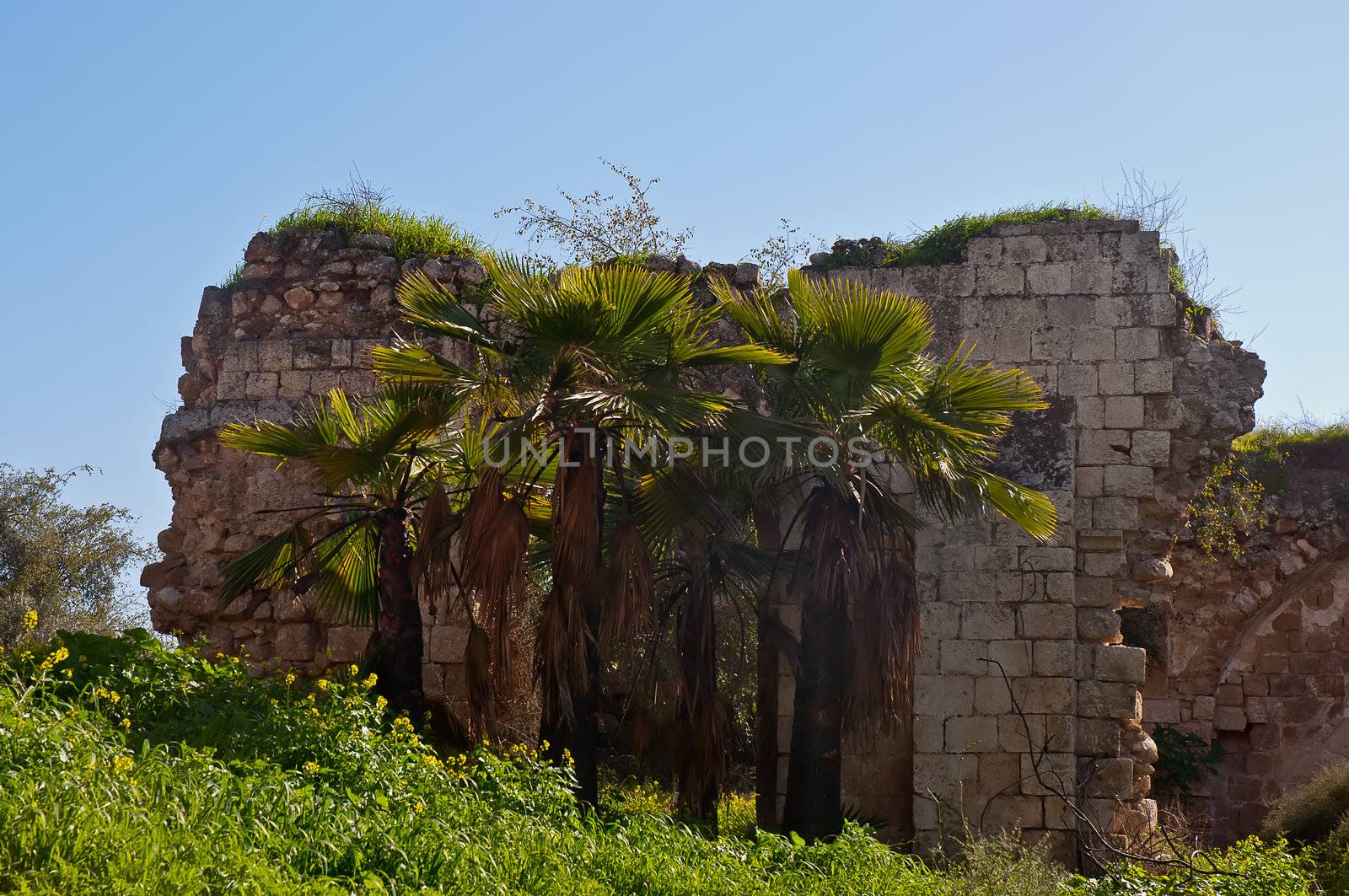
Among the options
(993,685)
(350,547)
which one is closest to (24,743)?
(350,547)

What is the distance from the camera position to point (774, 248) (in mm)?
16578

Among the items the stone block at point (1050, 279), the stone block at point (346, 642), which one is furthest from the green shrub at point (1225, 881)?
the stone block at point (346, 642)

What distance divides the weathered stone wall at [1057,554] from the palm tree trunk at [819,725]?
1.11 m

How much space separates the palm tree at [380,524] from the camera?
808 centimetres

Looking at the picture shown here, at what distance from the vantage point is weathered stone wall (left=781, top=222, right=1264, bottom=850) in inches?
372

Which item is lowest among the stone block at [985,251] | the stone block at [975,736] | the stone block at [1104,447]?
the stone block at [975,736]

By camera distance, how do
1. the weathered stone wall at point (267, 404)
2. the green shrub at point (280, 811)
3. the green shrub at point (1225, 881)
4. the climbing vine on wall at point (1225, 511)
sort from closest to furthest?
the green shrub at point (280, 811) < the green shrub at point (1225, 881) < the weathered stone wall at point (267, 404) < the climbing vine on wall at point (1225, 511)

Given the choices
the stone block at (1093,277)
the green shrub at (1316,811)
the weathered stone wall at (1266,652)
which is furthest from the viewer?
the weathered stone wall at (1266,652)

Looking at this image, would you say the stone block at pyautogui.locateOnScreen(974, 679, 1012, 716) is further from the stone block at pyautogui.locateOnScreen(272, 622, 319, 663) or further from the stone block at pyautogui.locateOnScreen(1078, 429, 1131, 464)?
the stone block at pyautogui.locateOnScreen(272, 622, 319, 663)

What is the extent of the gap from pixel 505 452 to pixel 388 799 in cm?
251

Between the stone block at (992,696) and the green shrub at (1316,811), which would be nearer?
the stone block at (992,696)

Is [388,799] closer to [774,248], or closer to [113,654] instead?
[113,654]

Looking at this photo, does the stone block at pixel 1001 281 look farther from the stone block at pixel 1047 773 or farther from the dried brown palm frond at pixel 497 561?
the dried brown palm frond at pixel 497 561

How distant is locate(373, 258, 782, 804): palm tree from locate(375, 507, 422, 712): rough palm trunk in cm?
73
